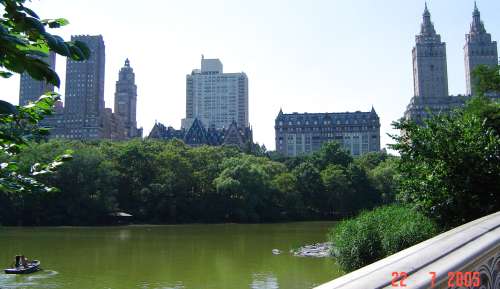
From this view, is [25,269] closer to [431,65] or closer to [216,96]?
[431,65]

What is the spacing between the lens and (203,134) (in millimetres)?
112750

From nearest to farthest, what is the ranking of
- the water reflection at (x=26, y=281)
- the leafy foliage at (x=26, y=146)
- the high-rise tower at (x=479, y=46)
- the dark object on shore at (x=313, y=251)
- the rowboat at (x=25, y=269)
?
the leafy foliage at (x=26, y=146)
the water reflection at (x=26, y=281)
the rowboat at (x=25, y=269)
the dark object on shore at (x=313, y=251)
the high-rise tower at (x=479, y=46)

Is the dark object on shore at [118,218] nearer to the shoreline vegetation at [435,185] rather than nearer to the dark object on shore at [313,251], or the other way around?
the dark object on shore at [313,251]

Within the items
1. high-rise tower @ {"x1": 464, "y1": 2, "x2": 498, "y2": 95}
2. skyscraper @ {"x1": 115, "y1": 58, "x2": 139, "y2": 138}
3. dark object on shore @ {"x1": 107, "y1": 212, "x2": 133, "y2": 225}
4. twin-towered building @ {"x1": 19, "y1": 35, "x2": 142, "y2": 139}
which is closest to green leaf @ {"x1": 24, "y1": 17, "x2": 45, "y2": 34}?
dark object on shore @ {"x1": 107, "y1": 212, "x2": 133, "y2": 225}

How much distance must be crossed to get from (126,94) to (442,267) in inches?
6660

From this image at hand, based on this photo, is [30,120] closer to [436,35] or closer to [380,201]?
[380,201]

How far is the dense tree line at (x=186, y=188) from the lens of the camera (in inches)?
1897

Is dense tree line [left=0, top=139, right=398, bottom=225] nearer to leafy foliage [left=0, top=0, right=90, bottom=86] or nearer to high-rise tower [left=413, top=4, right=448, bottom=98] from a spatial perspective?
leafy foliage [left=0, top=0, right=90, bottom=86]

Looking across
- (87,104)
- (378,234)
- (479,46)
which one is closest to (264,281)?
(378,234)

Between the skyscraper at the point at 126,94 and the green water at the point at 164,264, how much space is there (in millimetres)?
133232

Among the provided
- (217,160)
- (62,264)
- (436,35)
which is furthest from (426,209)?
(436,35)

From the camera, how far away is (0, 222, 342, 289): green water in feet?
58.3

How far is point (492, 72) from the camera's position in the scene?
1834cm
